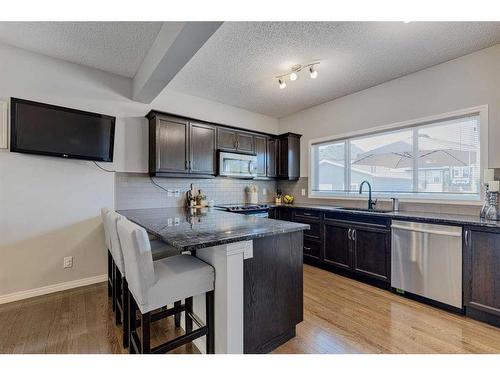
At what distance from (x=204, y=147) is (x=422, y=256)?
10.1 ft

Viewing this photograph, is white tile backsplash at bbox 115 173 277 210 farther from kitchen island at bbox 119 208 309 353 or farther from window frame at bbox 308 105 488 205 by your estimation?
kitchen island at bbox 119 208 309 353

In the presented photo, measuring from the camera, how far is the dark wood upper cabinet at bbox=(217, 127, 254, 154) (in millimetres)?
3852

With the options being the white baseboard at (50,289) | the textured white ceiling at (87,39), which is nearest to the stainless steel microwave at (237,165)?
the textured white ceiling at (87,39)

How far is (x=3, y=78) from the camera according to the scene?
248cm

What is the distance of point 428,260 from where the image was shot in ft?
8.14

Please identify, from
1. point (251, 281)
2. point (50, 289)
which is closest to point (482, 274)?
point (251, 281)

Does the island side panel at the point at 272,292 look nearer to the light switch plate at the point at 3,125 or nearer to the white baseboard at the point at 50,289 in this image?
the white baseboard at the point at 50,289

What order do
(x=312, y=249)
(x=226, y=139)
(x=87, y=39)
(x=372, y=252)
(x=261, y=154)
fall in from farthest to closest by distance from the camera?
(x=261, y=154)
(x=226, y=139)
(x=312, y=249)
(x=372, y=252)
(x=87, y=39)

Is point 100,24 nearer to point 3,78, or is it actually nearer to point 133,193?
point 3,78

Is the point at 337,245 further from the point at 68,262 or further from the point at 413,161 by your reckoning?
the point at 68,262

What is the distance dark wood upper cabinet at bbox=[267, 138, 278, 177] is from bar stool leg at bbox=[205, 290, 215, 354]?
10.5 ft

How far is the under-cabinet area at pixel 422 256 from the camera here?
2129mm

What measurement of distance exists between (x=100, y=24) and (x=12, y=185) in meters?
1.90

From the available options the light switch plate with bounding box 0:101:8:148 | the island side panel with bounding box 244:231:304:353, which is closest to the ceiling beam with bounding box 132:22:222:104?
the light switch plate with bounding box 0:101:8:148
